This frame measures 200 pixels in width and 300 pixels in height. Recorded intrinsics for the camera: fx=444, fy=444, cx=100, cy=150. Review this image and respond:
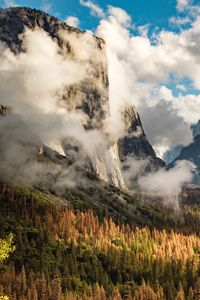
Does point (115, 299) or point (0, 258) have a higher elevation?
point (115, 299)

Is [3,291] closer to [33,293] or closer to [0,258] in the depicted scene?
[33,293]

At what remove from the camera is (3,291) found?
655 ft

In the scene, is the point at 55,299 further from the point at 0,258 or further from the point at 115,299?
the point at 0,258

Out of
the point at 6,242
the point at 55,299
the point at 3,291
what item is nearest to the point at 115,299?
the point at 55,299

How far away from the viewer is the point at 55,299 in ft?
655

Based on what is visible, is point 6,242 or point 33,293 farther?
point 33,293

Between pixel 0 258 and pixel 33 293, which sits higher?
pixel 33 293

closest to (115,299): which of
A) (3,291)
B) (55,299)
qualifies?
(55,299)

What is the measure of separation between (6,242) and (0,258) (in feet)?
5.05

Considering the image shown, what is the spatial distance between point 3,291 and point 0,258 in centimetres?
18261

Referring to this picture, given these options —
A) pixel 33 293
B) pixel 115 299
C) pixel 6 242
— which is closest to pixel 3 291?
pixel 33 293

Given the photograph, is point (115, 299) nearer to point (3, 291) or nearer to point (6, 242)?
point (3, 291)

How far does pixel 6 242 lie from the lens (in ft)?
102

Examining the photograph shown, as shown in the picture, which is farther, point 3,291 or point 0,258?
point 3,291
